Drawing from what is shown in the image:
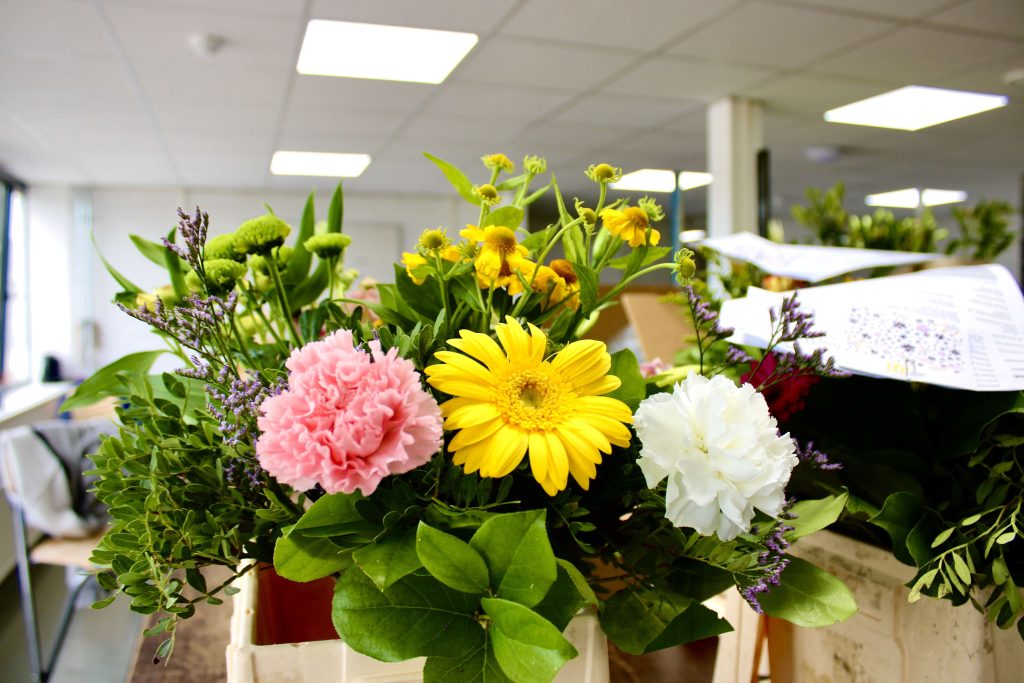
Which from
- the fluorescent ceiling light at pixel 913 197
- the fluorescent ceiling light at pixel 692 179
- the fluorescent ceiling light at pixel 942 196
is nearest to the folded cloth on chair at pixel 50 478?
the fluorescent ceiling light at pixel 692 179

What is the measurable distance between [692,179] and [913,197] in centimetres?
276

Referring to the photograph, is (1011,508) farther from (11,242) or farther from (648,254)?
(11,242)

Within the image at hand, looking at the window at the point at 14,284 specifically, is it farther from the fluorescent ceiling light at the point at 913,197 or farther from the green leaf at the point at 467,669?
the fluorescent ceiling light at the point at 913,197

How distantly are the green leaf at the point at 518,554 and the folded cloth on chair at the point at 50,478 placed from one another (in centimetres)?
241

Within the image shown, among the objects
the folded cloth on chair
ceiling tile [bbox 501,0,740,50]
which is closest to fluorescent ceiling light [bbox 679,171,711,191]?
ceiling tile [bbox 501,0,740,50]

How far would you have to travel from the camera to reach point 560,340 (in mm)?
409

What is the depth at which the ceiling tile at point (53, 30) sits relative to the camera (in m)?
2.68

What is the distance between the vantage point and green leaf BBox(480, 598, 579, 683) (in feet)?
0.89

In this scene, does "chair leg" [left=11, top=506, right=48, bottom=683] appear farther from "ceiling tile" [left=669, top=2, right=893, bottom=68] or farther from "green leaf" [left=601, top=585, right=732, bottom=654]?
"ceiling tile" [left=669, top=2, right=893, bottom=68]

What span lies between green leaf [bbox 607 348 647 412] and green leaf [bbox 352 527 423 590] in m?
0.13

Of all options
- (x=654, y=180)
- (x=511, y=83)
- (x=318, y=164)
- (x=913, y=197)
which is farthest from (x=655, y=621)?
(x=913, y=197)

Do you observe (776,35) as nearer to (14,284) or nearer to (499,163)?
(499,163)

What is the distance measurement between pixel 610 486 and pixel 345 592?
0.15 m

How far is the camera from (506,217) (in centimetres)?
37
